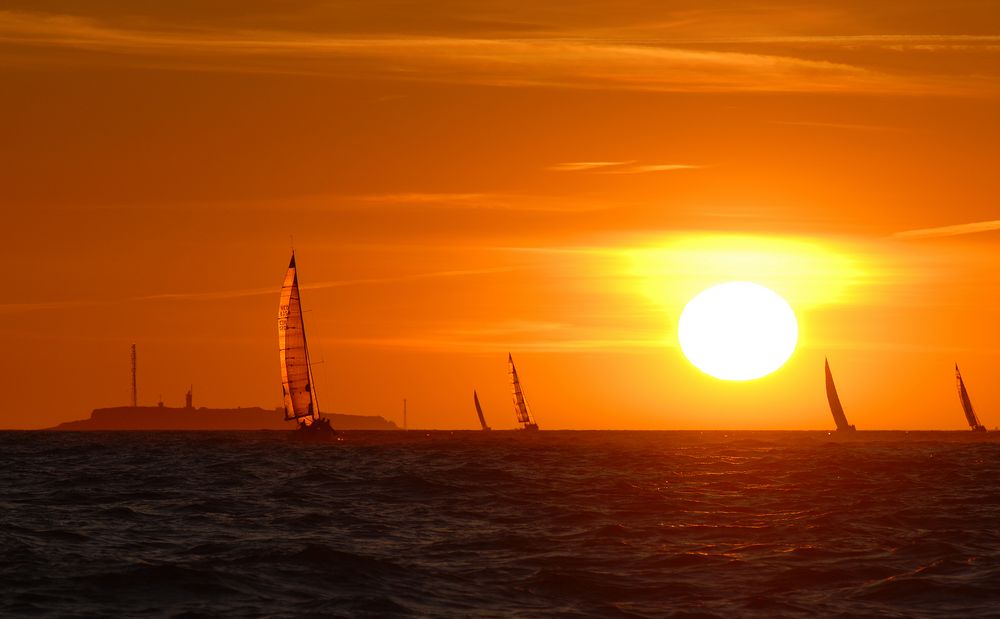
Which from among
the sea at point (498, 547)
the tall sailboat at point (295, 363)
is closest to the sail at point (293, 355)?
the tall sailboat at point (295, 363)

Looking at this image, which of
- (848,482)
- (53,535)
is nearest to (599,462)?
(848,482)

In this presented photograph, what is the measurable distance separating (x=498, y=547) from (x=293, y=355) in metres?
93.0

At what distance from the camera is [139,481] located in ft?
171

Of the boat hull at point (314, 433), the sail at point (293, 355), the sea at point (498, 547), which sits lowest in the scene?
the sea at point (498, 547)

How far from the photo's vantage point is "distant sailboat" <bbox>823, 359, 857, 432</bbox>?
181625 mm

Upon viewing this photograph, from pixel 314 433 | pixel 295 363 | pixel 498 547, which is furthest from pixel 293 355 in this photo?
pixel 498 547

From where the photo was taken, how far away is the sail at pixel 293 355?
390ft

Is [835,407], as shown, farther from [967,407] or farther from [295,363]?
[295,363]

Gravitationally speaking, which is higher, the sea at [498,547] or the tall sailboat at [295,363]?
the tall sailboat at [295,363]

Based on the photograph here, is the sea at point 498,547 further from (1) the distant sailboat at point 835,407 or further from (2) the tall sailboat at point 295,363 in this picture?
(1) the distant sailboat at point 835,407

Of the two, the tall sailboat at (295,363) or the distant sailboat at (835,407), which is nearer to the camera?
the tall sailboat at (295,363)

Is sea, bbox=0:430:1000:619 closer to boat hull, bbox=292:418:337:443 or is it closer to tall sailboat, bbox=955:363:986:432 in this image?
boat hull, bbox=292:418:337:443

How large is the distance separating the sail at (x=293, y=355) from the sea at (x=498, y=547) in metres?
65.6

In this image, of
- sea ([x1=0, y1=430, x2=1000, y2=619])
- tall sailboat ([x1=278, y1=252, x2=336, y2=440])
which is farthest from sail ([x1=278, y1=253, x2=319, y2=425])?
sea ([x1=0, y1=430, x2=1000, y2=619])
